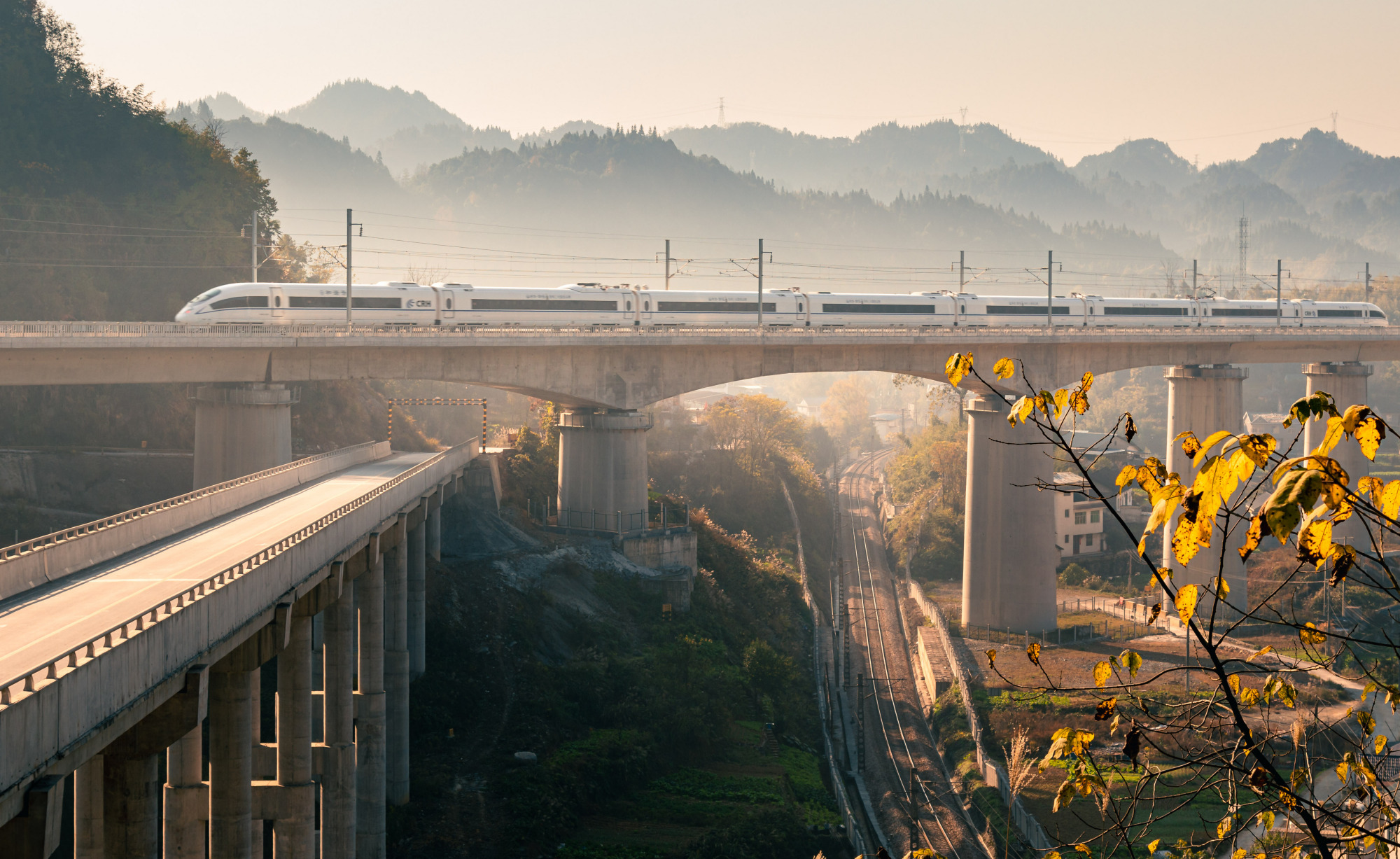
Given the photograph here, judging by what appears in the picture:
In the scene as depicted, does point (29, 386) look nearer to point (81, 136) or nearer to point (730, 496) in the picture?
point (81, 136)

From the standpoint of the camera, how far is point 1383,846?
662cm

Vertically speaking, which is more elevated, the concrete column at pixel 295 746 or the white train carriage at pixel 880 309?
the white train carriage at pixel 880 309

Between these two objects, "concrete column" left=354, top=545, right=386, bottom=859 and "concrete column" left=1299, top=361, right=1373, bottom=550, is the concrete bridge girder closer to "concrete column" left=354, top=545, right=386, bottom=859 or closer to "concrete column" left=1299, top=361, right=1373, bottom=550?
"concrete column" left=1299, top=361, right=1373, bottom=550

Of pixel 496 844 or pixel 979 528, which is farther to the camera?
pixel 979 528

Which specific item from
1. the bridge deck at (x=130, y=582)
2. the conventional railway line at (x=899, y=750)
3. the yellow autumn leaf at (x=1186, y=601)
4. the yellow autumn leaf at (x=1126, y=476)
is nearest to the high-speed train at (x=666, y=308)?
the conventional railway line at (x=899, y=750)

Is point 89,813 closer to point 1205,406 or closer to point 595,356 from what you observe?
point 595,356

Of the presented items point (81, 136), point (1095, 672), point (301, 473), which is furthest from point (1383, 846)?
point (81, 136)

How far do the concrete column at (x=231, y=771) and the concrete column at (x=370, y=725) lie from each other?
11.1 m

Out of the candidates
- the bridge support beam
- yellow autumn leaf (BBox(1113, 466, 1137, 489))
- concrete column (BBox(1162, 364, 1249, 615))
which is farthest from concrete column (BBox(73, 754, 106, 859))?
concrete column (BBox(1162, 364, 1249, 615))

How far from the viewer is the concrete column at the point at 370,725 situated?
2981cm

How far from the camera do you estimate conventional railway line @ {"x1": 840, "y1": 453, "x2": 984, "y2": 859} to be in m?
39.2

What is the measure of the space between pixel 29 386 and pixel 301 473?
2862cm

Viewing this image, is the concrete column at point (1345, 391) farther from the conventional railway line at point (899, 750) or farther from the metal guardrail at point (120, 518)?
the metal guardrail at point (120, 518)

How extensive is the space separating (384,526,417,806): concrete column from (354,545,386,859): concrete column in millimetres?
2346
